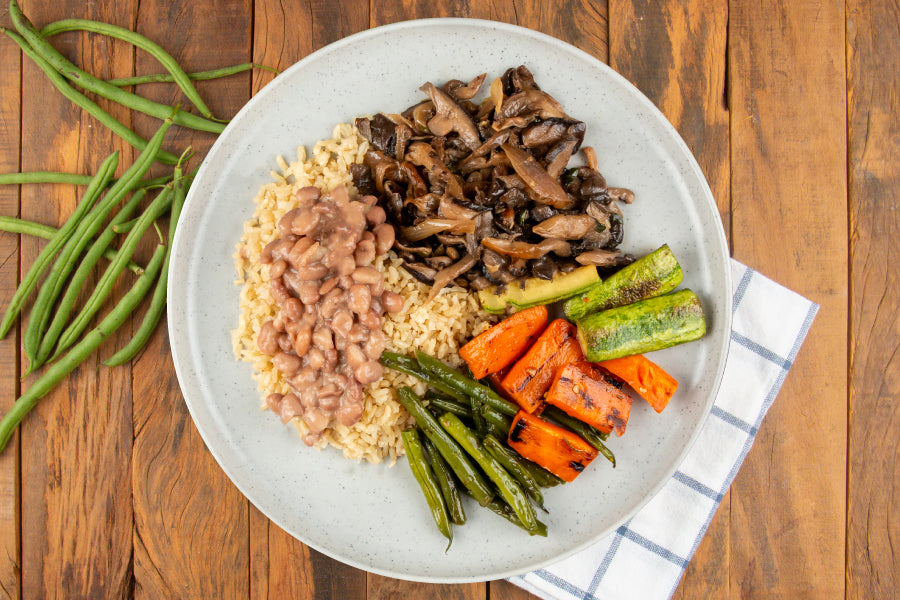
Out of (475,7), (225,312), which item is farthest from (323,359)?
(475,7)

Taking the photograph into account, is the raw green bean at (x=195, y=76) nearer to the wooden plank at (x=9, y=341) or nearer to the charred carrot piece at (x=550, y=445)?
the wooden plank at (x=9, y=341)

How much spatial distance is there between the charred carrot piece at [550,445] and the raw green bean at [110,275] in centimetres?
237

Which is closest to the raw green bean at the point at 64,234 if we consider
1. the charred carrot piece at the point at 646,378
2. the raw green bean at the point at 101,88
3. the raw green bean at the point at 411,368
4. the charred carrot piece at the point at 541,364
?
the raw green bean at the point at 101,88

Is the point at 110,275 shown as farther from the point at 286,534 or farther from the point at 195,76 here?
the point at 286,534

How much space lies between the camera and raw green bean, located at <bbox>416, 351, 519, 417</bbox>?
292cm

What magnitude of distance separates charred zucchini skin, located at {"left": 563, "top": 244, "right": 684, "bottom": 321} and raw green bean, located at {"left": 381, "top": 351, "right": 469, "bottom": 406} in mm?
809

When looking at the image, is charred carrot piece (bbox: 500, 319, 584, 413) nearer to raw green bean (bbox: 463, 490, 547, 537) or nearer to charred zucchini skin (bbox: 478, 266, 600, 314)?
charred zucchini skin (bbox: 478, 266, 600, 314)

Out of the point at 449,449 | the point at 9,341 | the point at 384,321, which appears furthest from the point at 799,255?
the point at 9,341

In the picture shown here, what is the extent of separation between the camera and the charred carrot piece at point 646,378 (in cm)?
286

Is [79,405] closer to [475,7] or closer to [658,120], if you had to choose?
[475,7]

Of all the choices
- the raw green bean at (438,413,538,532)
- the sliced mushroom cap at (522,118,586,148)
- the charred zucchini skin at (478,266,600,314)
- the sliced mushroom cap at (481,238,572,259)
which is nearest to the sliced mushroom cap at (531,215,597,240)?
the sliced mushroom cap at (481,238,572,259)

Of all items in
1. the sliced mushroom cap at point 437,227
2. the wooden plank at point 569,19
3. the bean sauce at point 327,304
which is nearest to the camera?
the bean sauce at point 327,304

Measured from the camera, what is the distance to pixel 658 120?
298cm

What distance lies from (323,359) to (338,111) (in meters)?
1.39
